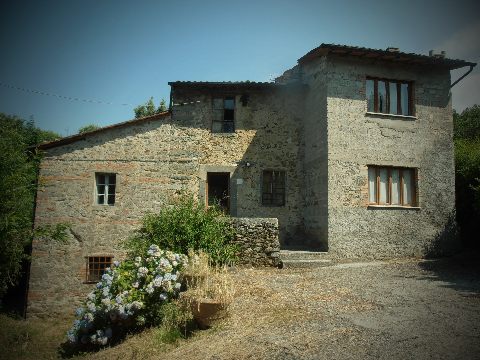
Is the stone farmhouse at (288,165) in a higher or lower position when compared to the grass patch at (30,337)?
higher

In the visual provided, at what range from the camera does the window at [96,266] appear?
36.0 feet

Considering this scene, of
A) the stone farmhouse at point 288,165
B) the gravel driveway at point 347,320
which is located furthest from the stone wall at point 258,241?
the gravel driveway at point 347,320

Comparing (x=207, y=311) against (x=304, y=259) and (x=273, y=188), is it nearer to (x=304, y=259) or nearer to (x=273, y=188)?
(x=304, y=259)

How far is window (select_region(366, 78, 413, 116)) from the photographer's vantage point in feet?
34.1

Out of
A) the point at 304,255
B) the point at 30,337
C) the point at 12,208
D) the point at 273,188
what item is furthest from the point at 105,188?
the point at 304,255

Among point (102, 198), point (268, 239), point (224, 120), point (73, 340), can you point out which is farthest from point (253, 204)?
point (73, 340)

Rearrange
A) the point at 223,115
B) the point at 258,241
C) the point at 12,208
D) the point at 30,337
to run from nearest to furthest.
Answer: the point at 12,208 < the point at 258,241 < the point at 30,337 < the point at 223,115

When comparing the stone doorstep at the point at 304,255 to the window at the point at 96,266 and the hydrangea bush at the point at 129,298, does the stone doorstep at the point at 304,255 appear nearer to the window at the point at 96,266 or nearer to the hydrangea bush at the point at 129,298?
the hydrangea bush at the point at 129,298

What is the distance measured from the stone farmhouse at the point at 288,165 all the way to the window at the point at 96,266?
37 millimetres

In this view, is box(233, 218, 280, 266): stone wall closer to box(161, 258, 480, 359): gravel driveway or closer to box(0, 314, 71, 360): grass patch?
box(161, 258, 480, 359): gravel driveway

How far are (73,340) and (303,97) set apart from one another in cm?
1069

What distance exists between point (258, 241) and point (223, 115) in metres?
5.48

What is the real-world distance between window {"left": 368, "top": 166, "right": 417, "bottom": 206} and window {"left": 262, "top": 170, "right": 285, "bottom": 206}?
319 cm

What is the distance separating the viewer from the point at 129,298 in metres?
5.79
